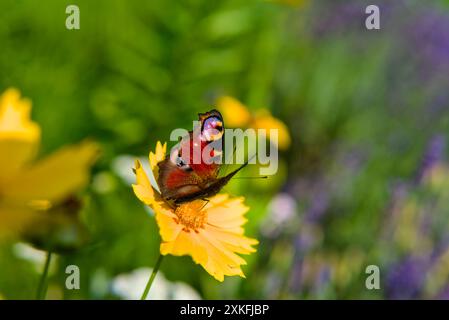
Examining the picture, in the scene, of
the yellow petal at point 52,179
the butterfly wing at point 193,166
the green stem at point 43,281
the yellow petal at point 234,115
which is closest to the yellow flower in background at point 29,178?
the yellow petal at point 52,179

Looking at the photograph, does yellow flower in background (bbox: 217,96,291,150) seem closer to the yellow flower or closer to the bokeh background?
the bokeh background

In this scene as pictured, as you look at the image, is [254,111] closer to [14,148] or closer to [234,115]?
[234,115]

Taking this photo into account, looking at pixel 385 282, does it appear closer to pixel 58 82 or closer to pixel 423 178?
pixel 423 178

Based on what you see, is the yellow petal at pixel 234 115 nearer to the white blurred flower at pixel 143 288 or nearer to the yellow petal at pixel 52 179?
the white blurred flower at pixel 143 288

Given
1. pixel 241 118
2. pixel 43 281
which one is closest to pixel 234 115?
pixel 241 118

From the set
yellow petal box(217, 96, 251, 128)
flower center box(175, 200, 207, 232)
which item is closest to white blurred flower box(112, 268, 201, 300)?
flower center box(175, 200, 207, 232)
